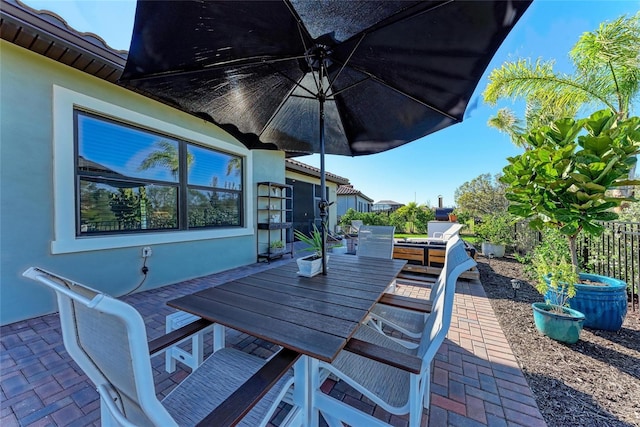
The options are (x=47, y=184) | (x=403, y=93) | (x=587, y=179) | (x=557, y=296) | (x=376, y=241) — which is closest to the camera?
(x=403, y=93)

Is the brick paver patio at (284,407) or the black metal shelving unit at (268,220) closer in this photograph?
the brick paver patio at (284,407)

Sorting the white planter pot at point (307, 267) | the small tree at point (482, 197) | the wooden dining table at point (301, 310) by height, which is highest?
the small tree at point (482, 197)

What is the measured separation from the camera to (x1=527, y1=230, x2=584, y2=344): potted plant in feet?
7.63

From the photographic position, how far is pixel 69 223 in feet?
10.00

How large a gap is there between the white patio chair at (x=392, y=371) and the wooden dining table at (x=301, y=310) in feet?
0.40

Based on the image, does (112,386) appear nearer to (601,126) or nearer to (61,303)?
(61,303)

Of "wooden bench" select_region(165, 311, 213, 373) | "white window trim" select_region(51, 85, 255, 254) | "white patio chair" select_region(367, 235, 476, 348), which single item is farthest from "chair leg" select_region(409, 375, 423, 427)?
"white window trim" select_region(51, 85, 255, 254)

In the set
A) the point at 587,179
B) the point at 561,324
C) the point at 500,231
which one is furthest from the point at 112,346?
the point at 500,231

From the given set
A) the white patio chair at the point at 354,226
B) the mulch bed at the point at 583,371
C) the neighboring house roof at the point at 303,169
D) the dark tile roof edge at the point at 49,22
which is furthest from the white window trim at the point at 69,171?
the white patio chair at the point at 354,226

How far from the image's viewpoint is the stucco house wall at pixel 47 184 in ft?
8.76

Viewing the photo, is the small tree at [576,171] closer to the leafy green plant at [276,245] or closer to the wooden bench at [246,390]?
the wooden bench at [246,390]

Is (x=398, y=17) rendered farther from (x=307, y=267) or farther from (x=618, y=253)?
(x=618, y=253)

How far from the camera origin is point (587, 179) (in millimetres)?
2459

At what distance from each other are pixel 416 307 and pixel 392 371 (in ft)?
1.61
